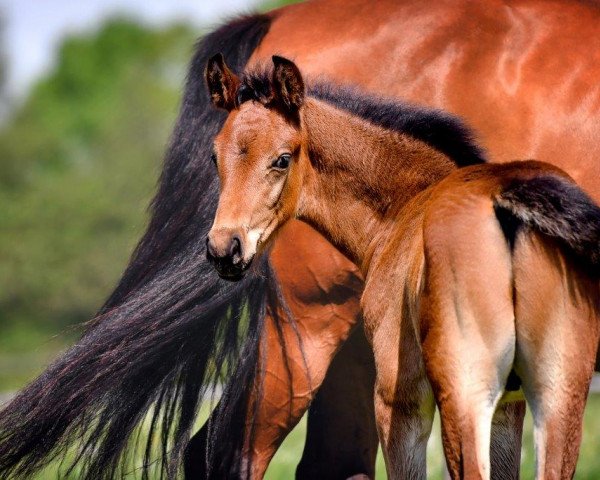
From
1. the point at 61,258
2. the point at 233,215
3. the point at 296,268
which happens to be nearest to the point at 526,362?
the point at 233,215

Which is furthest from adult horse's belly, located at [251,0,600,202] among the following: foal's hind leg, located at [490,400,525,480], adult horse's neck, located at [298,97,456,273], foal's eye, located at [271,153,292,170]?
foal's hind leg, located at [490,400,525,480]

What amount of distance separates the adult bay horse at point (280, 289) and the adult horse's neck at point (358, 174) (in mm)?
355

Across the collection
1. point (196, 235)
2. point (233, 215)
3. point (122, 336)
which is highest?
point (233, 215)

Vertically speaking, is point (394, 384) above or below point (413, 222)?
below

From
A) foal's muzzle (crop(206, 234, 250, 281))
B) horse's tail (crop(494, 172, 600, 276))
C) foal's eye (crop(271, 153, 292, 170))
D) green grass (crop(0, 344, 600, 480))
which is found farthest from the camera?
green grass (crop(0, 344, 600, 480))

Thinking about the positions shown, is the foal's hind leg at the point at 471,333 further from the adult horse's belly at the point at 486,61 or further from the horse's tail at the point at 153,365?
the horse's tail at the point at 153,365

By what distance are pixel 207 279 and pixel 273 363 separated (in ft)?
1.55

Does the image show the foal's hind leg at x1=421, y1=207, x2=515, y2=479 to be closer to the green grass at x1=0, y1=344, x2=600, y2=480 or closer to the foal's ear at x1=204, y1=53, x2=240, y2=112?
the foal's ear at x1=204, y1=53, x2=240, y2=112

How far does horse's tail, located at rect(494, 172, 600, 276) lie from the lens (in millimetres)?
3066

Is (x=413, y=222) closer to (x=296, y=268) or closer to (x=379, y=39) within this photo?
(x=296, y=268)

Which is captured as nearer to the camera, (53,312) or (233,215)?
(233,215)

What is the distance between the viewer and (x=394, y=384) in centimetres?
360

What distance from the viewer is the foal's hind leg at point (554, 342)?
312 cm

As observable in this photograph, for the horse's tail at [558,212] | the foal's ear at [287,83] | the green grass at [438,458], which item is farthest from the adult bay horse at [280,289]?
the green grass at [438,458]
